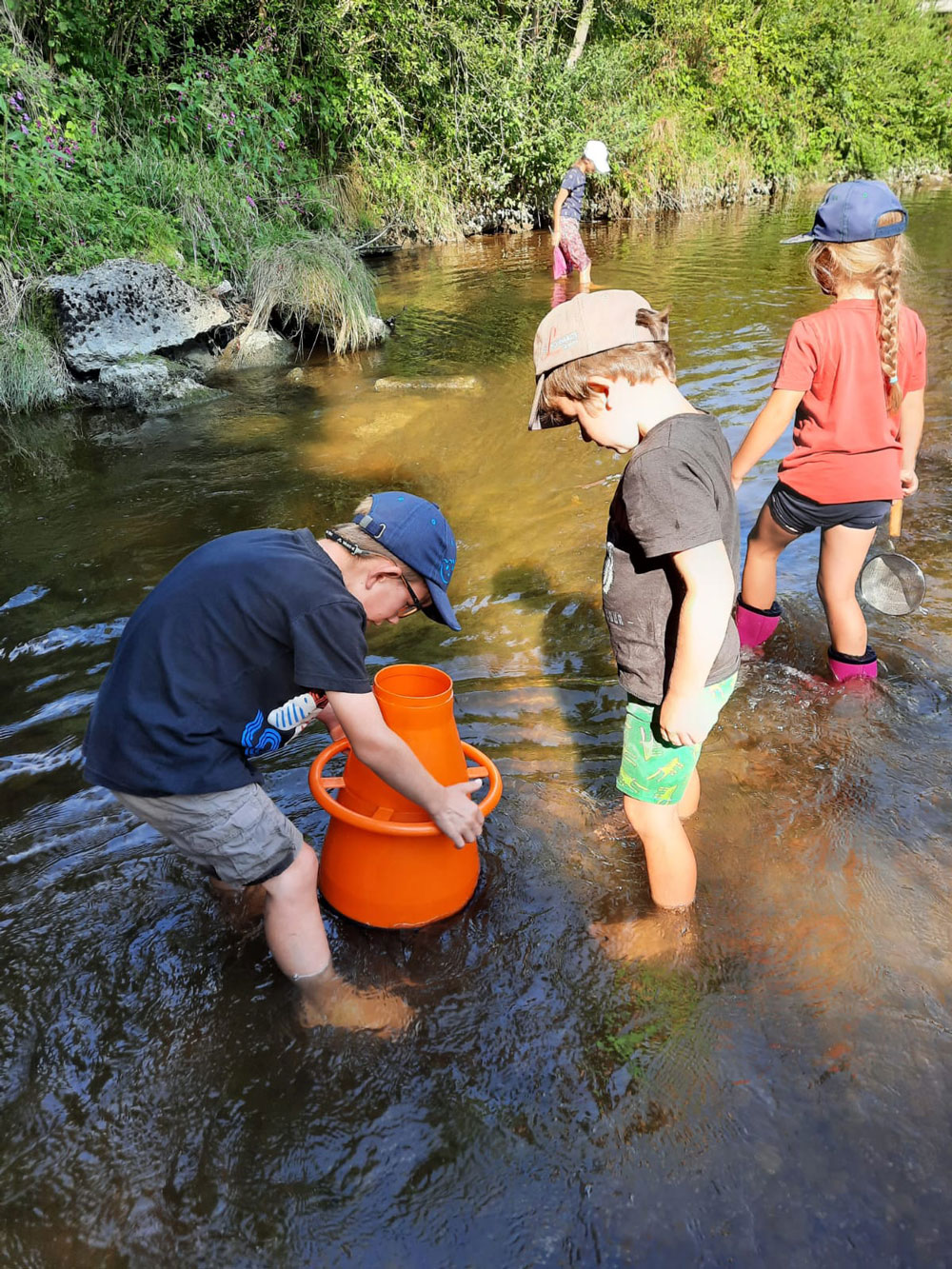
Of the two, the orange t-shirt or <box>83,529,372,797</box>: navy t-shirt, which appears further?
the orange t-shirt

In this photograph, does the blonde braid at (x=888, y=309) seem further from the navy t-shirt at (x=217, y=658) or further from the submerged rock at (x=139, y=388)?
the submerged rock at (x=139, y=388)

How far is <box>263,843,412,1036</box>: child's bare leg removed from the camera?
2100mm

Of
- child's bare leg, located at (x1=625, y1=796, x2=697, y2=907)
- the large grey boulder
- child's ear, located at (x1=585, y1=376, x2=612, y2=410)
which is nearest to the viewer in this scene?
child's ear, located at (x1=585, y1=376, x2=612, y2=410)

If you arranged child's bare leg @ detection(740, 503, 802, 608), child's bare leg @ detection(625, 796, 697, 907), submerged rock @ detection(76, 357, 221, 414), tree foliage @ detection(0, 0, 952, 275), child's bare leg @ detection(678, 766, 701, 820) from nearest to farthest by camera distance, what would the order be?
child's bare leg @ detection(625, 796, 697, 907), child's bare leg @ detection(678, 766, 701, 820), child's bare leg @ detection(740, 503, 802, 608), submerged rock @ detection(76, 357, 221, 414), tree foliage @ detection(0, 0, 952, 275)

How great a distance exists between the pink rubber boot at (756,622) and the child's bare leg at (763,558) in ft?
0.07

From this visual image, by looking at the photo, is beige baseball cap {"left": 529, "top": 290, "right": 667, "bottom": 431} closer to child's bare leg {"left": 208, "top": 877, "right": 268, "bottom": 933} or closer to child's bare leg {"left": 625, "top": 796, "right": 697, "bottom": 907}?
child's bare leg {"left": 625, "top": 796, "right": 697, "bottom": 907}

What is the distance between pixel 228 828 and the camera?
1986mm

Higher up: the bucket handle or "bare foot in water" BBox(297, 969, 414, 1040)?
the bucket handle

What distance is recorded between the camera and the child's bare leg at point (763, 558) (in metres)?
Result: 3.19

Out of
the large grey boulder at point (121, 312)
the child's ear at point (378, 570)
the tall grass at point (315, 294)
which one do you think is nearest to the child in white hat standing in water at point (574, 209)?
the tall grass at point (315, 294)

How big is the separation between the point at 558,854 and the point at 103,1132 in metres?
1.40

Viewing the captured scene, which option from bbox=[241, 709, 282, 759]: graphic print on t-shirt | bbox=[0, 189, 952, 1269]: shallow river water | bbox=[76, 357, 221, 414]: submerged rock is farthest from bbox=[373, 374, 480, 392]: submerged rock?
bbox=[241, 709, 282, 759]: graphic print on t-shirt

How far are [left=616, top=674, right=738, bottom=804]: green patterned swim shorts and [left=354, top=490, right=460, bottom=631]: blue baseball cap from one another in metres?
0.52

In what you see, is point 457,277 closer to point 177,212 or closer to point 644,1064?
point 177,212
